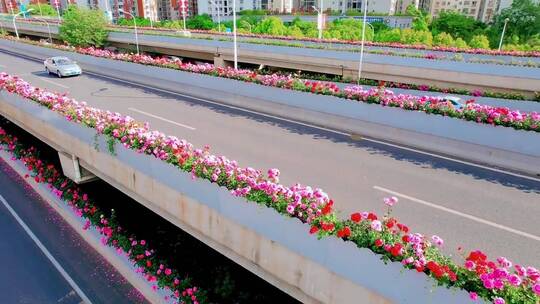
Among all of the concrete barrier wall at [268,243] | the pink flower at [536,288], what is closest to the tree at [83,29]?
the concrete barrier wall at [268,243]

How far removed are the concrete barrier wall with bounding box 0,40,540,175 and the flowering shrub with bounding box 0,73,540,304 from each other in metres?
6.19

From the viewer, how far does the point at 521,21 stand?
69.1m

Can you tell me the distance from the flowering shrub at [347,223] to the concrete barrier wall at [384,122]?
20.3 ft

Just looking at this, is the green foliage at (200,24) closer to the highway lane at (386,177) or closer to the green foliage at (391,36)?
the green foliage at (391,36)

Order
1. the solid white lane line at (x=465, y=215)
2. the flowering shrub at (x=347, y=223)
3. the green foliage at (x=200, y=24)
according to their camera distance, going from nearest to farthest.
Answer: the flowering shrub at (x=347, y=223), the solid white lane line at (x=465, y=215), the green foliage at (x=200, y=24)

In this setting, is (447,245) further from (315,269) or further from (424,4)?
(424,4)

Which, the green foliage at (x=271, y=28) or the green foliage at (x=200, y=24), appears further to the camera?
the green foliage at (x=200, y=24)

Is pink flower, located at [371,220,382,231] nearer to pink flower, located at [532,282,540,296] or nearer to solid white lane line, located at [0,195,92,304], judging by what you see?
pink flower, located at [532,282,540,296]

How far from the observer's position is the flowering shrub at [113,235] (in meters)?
10.8

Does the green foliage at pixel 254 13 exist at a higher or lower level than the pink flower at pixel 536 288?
higher

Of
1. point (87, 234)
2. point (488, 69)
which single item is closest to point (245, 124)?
point (87, 234)

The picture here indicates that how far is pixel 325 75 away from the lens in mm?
32031

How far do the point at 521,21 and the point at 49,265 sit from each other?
83.4 m

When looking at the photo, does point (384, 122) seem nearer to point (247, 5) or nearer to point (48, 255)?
point (48, 255)
